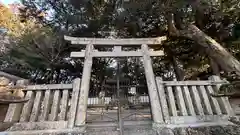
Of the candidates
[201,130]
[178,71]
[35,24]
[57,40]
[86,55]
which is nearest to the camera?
[201,130]

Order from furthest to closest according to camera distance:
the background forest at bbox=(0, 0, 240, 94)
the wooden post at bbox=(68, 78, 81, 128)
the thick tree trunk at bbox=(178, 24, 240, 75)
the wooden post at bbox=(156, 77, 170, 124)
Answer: the background forest at bbox=(0, 0, 240, 94), the thick tree trunk at bbox=(178, 24, 240, 75), the wooden post at bbox=(156, 77, 170, 124), the wooden post at bbox=(68, 78, 81, 128)

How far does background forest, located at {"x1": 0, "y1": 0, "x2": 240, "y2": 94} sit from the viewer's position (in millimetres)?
5980

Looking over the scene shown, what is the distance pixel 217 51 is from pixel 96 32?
435cm

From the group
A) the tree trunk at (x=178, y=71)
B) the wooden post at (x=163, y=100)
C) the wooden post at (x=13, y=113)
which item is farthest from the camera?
the tree trunk at (x=178, y=71)

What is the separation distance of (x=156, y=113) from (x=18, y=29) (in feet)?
20.3

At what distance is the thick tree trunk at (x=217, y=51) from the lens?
5188 mm

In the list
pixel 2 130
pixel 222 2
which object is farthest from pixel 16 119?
pixel 222 2

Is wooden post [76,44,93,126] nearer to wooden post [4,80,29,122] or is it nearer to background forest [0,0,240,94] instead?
wooden post [4,80,29,122]

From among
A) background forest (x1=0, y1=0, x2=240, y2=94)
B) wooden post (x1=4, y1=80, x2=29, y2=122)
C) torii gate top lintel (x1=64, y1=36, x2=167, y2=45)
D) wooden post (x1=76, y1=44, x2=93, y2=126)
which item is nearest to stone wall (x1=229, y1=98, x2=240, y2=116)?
background forest (x1=0, y1=0, x2=240, y2=94)

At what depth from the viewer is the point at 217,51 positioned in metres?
5.50

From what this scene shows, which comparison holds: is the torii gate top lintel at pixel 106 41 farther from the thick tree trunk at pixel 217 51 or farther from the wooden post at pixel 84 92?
the thick tree trunk at pixel 217 51

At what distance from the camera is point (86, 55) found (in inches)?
161

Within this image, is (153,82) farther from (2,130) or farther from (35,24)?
(35,24)

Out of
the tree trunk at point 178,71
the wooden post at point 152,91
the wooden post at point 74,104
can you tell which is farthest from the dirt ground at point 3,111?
the tree trunk at point 178,71
